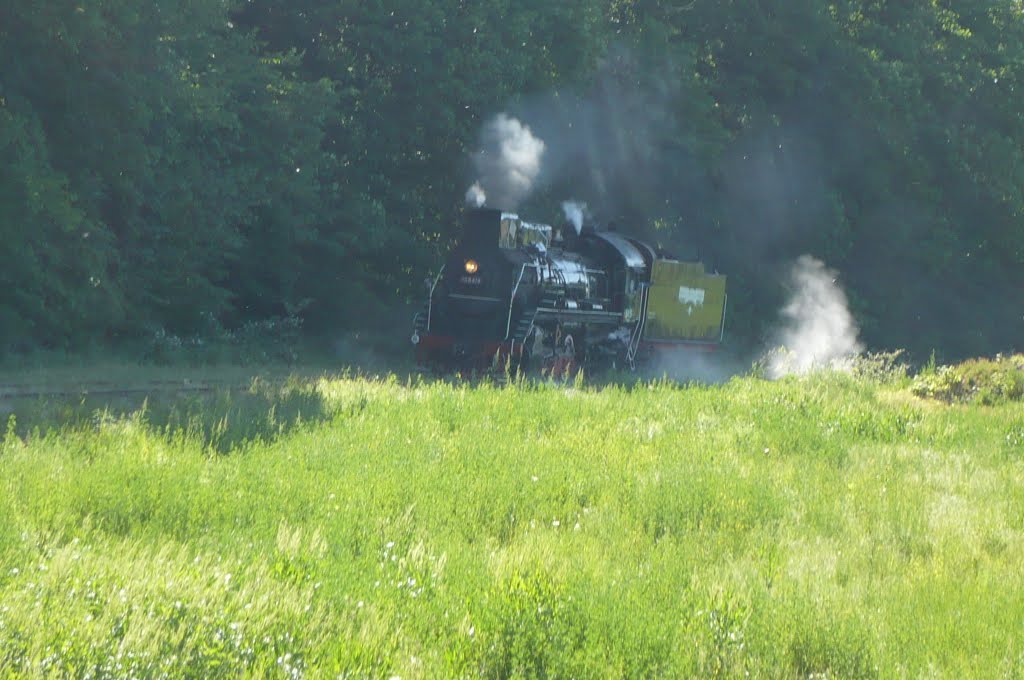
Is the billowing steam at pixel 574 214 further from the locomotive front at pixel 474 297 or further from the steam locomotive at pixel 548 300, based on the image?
the locomotive front at pixel 474 297

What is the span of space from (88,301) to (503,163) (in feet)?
37.1

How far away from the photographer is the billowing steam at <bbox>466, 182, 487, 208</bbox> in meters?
27.8

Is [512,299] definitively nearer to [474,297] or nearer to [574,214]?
[474,297]

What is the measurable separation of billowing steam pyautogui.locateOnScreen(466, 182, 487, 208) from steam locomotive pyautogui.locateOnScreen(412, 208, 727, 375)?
7.71ft

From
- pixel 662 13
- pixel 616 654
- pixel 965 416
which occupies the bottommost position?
pixel 616 654

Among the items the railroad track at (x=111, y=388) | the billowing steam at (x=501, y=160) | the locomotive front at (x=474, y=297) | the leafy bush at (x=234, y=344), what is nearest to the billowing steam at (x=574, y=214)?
the billowing steam at (x=501, y=160)

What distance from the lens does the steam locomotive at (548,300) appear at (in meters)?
21.9

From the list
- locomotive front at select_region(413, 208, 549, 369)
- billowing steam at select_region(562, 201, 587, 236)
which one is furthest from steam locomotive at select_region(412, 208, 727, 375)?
billowing steam at select_region(562, 201, 587, 236)

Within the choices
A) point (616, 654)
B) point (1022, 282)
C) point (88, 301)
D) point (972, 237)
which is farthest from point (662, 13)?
point (616, 654)

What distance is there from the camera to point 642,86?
3366 cm

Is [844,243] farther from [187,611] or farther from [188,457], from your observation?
[187,611]

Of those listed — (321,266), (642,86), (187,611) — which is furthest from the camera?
(642,86)

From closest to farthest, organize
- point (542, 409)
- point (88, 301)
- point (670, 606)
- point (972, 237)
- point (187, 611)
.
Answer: point (187, 611) < point (670, 606) < point (542, 409) < point (88, 301) < point (972, 237)

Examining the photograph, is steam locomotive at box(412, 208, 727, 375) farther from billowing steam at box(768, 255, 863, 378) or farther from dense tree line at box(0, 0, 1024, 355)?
billowing steam at box(768, 255, 863, 378)
